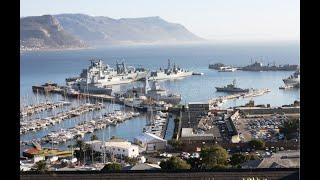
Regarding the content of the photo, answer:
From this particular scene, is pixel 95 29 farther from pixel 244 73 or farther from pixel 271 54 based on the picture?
pixel 271 54

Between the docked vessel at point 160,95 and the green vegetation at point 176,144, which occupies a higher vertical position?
the docked vessel at point 160,95

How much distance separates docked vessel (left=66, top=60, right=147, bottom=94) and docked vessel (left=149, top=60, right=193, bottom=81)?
37cm

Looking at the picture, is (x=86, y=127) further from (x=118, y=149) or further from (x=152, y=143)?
(x=118, y=149)

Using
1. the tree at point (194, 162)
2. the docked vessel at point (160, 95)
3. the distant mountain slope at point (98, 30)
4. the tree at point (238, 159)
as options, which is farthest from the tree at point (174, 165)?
the distant mountain slope at point (98, 30)

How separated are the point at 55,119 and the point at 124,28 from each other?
284 inches

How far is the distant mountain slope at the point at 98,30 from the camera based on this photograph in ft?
49.5

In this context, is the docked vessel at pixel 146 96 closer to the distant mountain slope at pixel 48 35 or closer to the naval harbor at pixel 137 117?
the naval harbor at pixel 137 117

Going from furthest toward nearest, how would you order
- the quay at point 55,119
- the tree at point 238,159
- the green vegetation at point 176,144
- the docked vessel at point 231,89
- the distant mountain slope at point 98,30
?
the distant mountain slope at point 98,30
the docked vessel at point 231,89
the quay at point 55,119
the green vegetation at point 176,144
the tree at point 238,159

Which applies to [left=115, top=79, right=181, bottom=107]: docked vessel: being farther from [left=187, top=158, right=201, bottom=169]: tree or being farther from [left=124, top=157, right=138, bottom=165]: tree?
[left=187, top=158, right=201, bottom=169]: tree

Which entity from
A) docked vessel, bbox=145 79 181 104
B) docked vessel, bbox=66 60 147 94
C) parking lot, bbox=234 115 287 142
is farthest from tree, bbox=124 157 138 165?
docked vessel, bbox=66 60 147 94

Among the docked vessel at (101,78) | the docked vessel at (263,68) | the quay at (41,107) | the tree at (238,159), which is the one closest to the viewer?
the tree at (238,159)

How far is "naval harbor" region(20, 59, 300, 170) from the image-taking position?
18.7 feet
